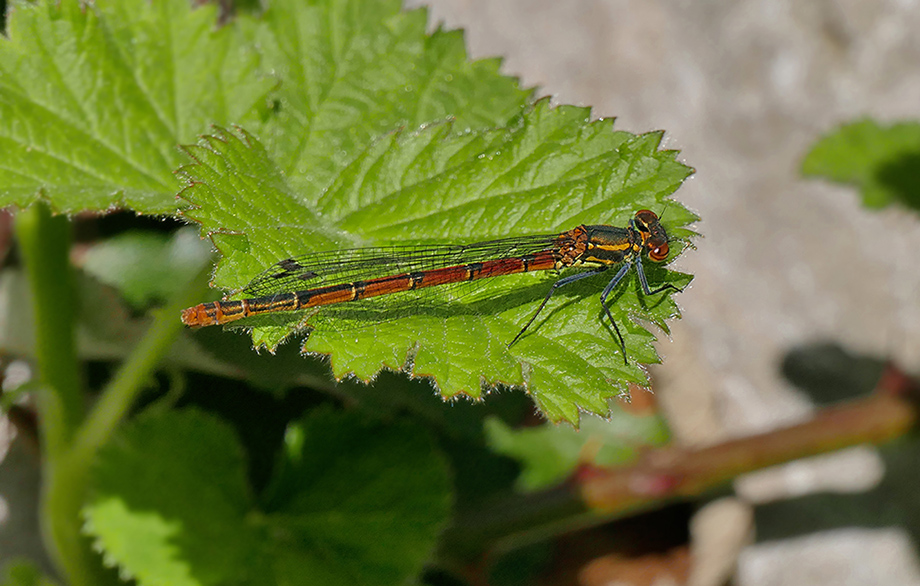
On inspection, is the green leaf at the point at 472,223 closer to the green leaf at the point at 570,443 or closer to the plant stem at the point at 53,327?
the plant stem at the point at 53,327

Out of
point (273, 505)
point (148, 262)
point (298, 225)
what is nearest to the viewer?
point (298, 225)

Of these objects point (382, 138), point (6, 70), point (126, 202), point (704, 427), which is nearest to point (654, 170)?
point (382, 138)

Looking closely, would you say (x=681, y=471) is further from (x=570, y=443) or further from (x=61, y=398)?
(x=61, y=398)

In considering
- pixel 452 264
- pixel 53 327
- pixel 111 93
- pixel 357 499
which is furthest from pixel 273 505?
pixel 111 93

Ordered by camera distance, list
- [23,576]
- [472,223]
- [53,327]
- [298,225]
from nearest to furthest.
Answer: [298,225]
[472,223]
[23,576]
[53,327]

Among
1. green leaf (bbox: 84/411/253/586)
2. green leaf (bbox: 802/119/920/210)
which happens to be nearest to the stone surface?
green leaf (bbox: 802/119/920/210)

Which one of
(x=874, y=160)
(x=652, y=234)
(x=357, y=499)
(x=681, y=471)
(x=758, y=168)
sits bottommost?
(x=357, y=499)

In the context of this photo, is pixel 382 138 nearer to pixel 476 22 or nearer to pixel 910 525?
pixel 476 22

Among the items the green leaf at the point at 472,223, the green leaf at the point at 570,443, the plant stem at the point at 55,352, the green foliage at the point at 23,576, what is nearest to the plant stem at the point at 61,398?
the plant stem at the point at 55,352
